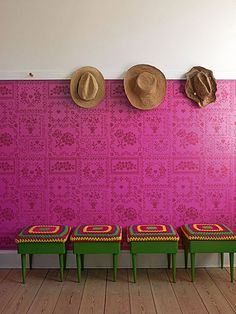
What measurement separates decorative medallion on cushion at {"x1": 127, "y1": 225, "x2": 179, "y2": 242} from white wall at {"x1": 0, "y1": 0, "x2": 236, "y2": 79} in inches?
53.7

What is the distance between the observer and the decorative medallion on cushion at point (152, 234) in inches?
129

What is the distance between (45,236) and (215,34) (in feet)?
7.62

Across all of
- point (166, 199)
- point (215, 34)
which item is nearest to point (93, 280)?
point (166, 199)

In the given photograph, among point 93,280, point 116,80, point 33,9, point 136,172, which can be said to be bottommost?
point 93,280

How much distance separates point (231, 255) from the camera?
336cm

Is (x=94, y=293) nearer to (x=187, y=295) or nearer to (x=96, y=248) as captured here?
(x=96, y=248)

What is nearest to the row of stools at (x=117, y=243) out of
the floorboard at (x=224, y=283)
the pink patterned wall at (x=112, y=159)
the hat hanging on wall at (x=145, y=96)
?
the floorboard at (x=224, y=283)

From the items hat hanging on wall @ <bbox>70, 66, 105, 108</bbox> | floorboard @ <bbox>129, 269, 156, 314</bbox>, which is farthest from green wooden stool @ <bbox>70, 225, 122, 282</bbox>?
hat hanging on wall @ <bbox>70, 66, 105, 108</bbox>

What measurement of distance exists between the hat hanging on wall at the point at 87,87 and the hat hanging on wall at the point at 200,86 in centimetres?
78

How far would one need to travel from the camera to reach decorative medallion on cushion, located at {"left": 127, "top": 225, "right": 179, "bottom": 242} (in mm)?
3270

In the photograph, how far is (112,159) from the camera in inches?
142

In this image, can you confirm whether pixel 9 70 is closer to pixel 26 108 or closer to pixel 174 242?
pixel 26 108

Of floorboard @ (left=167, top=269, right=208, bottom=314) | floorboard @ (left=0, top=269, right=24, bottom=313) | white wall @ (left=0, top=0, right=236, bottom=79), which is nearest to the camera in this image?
floorboard @ (left=167, top=269, right=208, bottom=314)

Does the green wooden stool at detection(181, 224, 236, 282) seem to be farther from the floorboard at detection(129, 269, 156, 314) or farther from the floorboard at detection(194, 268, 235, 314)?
the floorboard at detection(129, 269, 156, 314)
